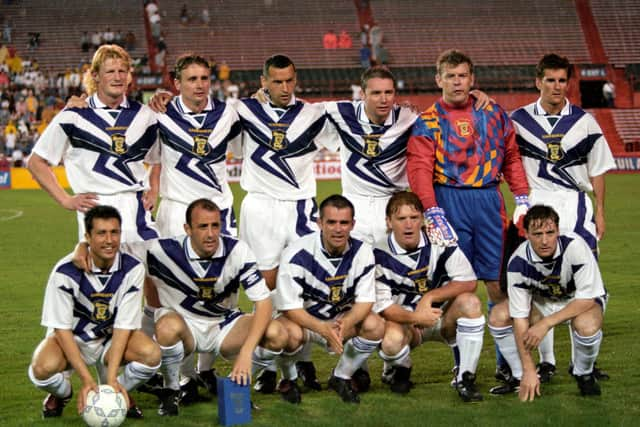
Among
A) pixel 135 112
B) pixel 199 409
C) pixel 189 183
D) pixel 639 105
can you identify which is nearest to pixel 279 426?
pixel 199 409

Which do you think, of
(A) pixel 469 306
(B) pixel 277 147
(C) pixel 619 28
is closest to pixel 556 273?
(A) pixel 469 306

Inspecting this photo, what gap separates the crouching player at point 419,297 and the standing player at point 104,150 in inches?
54.2

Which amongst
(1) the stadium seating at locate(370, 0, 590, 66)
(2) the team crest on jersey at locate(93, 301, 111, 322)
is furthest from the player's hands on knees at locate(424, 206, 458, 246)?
(1) the stadium seating at locate(370, 0, 590, 66)

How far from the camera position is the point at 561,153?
586 cm

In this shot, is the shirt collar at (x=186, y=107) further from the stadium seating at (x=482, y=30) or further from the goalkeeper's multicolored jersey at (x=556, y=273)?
the stadium seating at (x=482, y=30)

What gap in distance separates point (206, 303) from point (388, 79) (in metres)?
1.72

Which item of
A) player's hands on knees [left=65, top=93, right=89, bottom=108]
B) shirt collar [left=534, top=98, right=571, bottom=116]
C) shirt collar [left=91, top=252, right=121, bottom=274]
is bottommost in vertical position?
shirt collar [left=91, top=252, right=121, bottom=274]

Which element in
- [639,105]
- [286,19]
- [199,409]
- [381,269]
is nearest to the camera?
[199,409]

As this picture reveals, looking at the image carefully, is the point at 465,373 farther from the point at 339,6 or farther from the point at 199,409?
the point at 339,6

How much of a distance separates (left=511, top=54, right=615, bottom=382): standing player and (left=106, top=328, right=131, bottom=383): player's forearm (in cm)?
246

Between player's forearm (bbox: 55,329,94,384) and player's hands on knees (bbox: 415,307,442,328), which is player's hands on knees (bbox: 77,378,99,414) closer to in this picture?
player's forearm (bbox: 55,329,94,384)

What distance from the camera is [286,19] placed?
108 feet

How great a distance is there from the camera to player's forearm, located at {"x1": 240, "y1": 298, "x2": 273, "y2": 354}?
5082 millimetres

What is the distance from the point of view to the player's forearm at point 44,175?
18.0 feet
